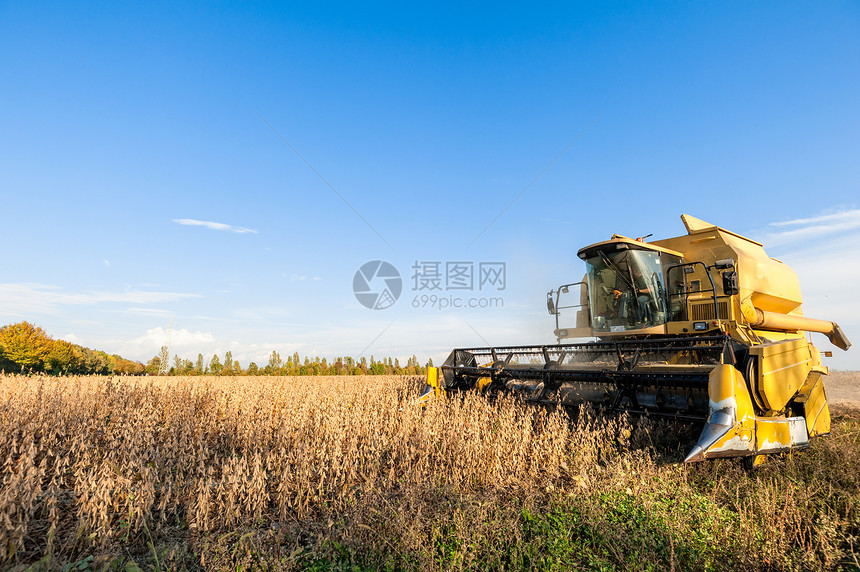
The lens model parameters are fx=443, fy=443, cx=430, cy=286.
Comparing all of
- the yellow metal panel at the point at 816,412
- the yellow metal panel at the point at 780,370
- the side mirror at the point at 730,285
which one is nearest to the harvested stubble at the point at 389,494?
the yellow metal panel at the point at 816,412

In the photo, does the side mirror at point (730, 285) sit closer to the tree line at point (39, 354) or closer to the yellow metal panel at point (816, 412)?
the yellow metal panel at point (816, 412)

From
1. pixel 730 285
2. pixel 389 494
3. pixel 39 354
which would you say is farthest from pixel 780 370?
pixel 39 354

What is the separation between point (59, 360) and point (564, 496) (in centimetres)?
2779

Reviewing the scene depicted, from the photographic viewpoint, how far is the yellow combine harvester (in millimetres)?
5016

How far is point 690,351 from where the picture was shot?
5973 mm

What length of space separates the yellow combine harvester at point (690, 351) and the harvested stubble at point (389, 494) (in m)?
0.52

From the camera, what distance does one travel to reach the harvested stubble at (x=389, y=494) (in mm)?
3014

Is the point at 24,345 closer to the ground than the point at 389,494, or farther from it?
farther from it

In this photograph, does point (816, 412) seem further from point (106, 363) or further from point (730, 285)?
point (106, 363)

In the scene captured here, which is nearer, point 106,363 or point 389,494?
point 389,494

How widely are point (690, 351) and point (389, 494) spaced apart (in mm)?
4519

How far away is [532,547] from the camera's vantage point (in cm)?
313

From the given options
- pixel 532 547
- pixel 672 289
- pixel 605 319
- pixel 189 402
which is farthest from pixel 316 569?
pixel 672 289

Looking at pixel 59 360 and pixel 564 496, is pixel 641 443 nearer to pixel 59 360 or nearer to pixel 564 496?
pixel 564 496
